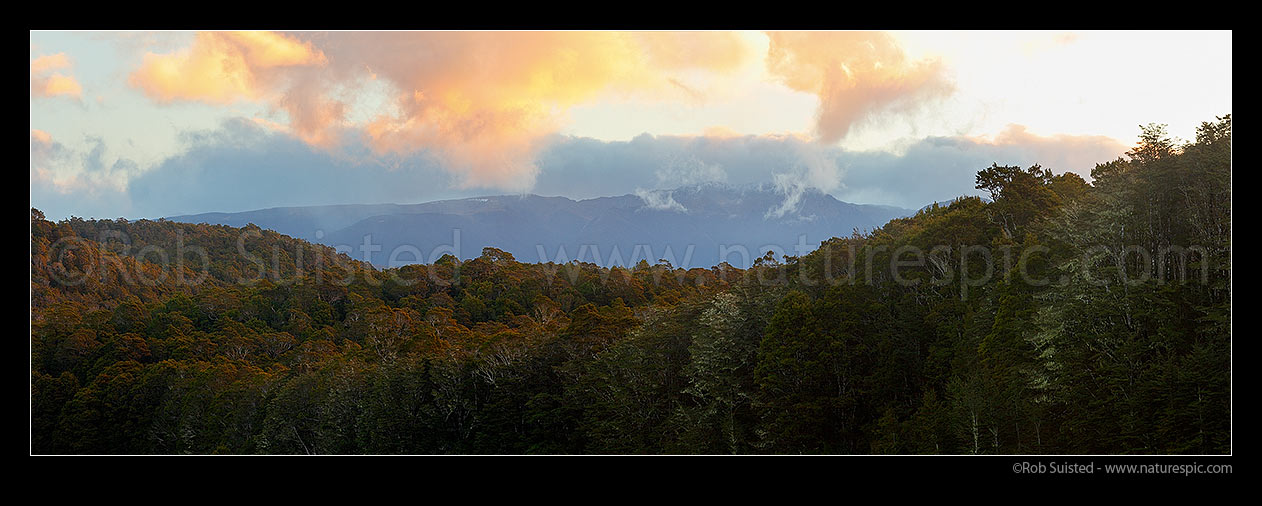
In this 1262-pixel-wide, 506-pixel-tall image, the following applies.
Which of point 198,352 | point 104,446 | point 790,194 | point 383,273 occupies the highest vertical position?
point 790,194

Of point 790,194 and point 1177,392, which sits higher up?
point 790,194

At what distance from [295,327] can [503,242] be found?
433 ft

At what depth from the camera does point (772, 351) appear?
109 ft

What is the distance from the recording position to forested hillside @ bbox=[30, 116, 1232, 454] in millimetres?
21812

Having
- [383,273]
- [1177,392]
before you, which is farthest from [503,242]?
[1177,392]

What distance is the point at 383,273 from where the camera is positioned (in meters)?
82.2

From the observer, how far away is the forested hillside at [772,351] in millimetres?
21812

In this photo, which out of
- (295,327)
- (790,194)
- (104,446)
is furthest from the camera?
(790,194)
